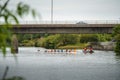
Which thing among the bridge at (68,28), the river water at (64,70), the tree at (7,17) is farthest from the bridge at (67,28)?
the tree at (7,17)

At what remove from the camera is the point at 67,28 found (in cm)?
10462

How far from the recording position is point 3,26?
176 inches

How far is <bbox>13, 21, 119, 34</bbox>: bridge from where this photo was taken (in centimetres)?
10162

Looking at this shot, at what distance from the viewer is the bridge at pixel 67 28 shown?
102 meters

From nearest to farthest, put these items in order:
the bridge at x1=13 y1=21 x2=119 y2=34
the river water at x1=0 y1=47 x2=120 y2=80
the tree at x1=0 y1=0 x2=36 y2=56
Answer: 1. the tree at x1=0 y1=0 x2=36 y2=56
2. the river water at x1=0 y1=47 x2=120 y2=80
3. the bridge at x1=13 y1=21 x2=119 y2=34

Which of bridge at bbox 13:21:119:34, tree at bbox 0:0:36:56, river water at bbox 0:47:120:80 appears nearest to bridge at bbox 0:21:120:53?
bridge at bbox 13:21:119:34

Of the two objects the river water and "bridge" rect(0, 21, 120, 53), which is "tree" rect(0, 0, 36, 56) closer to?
the river water

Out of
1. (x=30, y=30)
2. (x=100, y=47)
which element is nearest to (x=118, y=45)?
(x=30, y=30)

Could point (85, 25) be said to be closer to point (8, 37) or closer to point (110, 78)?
point (110, 78)

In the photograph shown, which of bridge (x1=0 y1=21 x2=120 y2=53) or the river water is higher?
bridge (x1=0 y1=21 x2=120 y2=53)

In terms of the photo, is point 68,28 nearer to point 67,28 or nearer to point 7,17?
point 67,28

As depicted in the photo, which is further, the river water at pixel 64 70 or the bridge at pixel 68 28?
the bridge at pixel 68 28

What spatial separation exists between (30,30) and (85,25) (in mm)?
15775

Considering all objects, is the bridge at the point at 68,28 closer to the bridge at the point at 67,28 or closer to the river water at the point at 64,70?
the bridge at the point at 67,28
